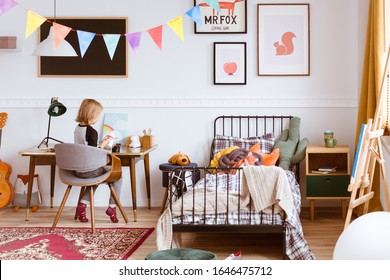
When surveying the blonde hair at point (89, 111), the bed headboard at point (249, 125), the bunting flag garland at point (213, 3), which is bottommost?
the bed headboard at point (249, 125)

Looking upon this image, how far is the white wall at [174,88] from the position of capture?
19.9 feet

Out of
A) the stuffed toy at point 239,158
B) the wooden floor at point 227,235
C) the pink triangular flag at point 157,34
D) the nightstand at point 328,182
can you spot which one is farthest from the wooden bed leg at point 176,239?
the pink triangular flag at point 157,34

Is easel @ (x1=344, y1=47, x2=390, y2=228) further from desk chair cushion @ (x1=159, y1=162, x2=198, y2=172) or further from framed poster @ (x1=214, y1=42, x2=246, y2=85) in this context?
framed poster @ (x1=214, y1=42, x2=246, y2=85)

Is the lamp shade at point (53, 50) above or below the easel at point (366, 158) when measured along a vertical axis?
above

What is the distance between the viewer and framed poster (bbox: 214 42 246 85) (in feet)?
20.0

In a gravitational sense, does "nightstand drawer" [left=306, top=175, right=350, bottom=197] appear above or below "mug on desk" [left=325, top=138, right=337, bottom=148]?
below

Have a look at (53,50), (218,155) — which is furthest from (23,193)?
(218,155)

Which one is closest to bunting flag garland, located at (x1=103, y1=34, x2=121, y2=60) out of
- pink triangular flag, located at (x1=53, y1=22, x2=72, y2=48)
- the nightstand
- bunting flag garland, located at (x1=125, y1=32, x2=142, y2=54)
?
bunting flag garland, located at (x1=125, y1=32, x2=142, y2=54)

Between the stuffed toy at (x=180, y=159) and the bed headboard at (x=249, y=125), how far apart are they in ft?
1.35

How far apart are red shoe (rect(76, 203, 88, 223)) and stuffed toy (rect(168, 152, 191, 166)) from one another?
921 millimetres

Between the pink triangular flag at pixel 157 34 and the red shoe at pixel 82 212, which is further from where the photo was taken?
the pink triangular flag at pixel 157 34

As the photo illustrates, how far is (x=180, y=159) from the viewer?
19.2 ft

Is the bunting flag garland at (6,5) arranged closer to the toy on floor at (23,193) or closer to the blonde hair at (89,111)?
the blonde hair at (89,111)
